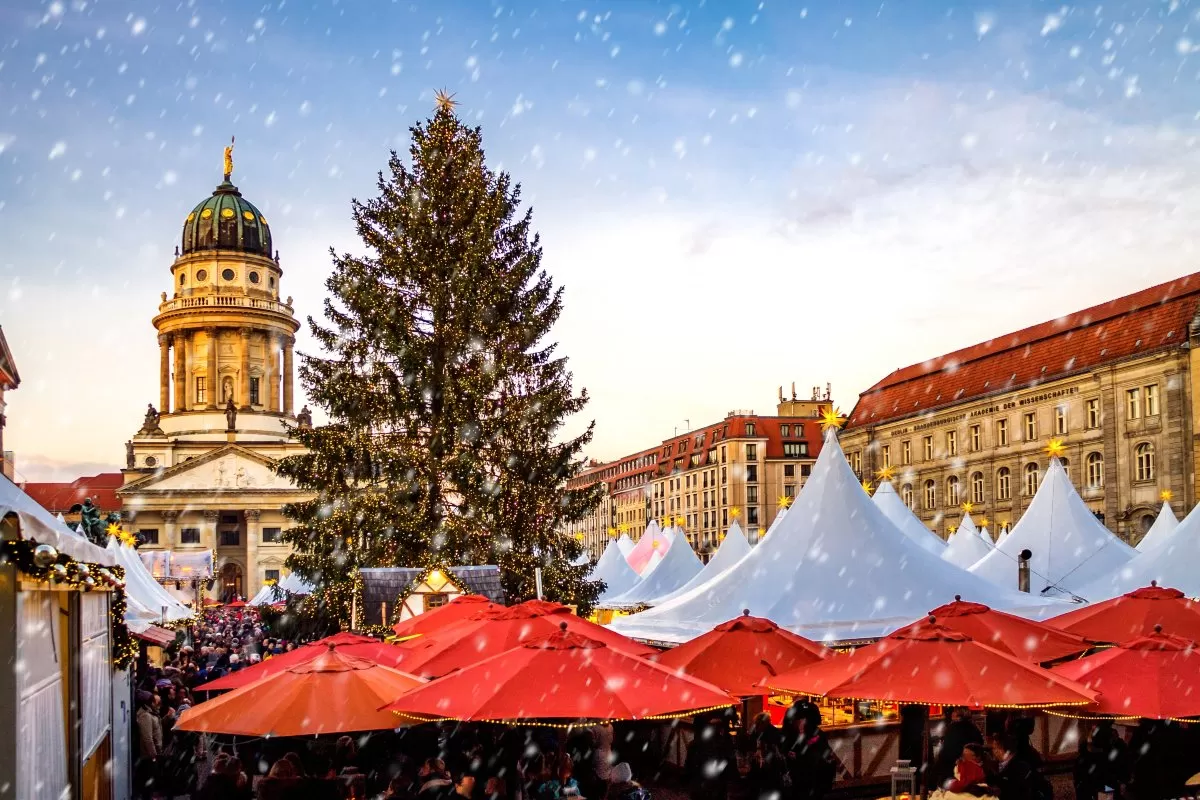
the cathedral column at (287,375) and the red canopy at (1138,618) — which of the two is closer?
the red canopy at (1138,618)

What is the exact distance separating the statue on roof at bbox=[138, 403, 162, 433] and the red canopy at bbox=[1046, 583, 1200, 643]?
292 ft

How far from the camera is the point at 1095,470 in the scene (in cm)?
5497

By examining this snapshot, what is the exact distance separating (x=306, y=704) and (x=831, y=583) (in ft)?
36.4

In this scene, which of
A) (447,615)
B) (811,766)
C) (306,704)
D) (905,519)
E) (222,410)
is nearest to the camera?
(306,704)

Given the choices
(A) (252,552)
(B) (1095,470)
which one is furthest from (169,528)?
(B) (1095,470)

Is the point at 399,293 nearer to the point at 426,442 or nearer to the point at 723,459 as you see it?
the point at 426,442

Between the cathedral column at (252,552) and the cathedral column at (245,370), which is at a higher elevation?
the cathedral column at (245,370)

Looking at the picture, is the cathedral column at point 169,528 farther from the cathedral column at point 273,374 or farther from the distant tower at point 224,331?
the cathedral column at point 273,374

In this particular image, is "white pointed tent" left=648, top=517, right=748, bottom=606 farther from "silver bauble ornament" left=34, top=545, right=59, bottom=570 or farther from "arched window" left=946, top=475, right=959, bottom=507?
"arched window" left=946, top=475, right=959, bottom=507

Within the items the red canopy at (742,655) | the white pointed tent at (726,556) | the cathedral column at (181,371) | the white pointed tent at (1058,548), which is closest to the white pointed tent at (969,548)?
the white pointed tent at (1058,548)

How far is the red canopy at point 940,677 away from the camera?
9.91 m

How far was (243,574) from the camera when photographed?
302ft

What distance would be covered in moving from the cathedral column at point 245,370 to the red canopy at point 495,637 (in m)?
84.6

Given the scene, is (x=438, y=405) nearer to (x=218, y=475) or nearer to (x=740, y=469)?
(x=218, y=475)
